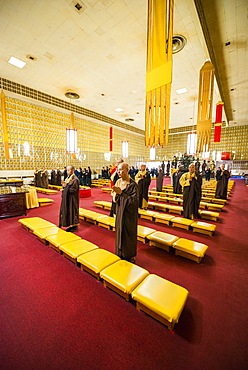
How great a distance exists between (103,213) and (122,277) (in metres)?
4.07

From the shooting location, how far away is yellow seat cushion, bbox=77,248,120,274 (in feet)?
7.75

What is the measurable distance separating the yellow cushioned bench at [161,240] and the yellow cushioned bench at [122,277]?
114 cm

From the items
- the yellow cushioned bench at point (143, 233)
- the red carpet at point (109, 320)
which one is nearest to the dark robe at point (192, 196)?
the yellow cushioned bench at point (143, 233)

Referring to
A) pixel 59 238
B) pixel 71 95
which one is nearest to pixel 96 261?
pixel 59 238

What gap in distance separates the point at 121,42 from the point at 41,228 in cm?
753

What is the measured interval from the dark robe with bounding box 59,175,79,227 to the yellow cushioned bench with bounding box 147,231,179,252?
6.98ft

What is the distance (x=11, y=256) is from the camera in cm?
309

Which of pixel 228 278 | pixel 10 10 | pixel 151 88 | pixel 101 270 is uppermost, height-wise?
pixel 10 10

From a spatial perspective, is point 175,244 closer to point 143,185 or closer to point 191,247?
point 191,247

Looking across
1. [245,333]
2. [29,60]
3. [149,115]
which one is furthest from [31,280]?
[29,60]

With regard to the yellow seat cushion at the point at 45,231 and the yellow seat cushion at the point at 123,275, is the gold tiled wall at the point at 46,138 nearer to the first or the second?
the yellow seat cushion at the point at 45,231

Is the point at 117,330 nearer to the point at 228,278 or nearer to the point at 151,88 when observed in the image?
the point at 228,278

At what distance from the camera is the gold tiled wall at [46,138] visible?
11375mm

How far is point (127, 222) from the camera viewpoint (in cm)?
271
